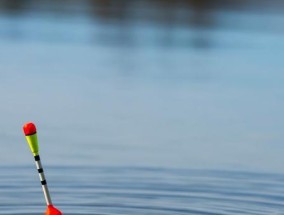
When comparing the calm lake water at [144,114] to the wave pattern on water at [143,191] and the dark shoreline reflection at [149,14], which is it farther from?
the dark shoreline reflection at [149,14]

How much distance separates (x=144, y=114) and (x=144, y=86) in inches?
119

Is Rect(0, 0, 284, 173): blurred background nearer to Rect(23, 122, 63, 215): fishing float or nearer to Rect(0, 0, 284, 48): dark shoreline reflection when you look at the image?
Rect(0, 0, 284, 48): dark shoreline reflection

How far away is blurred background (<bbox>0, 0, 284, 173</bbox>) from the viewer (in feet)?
51.5

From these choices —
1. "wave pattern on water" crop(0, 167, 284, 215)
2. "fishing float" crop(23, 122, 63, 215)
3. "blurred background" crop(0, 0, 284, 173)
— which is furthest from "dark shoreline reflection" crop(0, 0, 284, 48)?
"fishing float" crop(23, 122, 63, 215)

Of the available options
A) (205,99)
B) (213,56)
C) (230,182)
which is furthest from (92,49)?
(230,182)

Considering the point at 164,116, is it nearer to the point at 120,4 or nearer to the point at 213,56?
the point at 213,56

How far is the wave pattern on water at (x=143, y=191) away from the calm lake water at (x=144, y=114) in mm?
18

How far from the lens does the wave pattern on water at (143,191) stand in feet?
42.2

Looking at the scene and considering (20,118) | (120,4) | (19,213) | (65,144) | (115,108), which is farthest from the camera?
(120,4)

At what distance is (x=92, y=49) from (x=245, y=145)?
424 inches

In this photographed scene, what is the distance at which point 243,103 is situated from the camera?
1969cm

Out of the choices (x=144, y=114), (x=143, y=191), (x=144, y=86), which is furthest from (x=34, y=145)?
(x=144, y=86)

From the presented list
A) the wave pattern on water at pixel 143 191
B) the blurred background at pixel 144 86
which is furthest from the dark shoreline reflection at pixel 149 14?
the wave pattern on water at pixel 143 191

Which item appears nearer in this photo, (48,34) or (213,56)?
(213,56)
